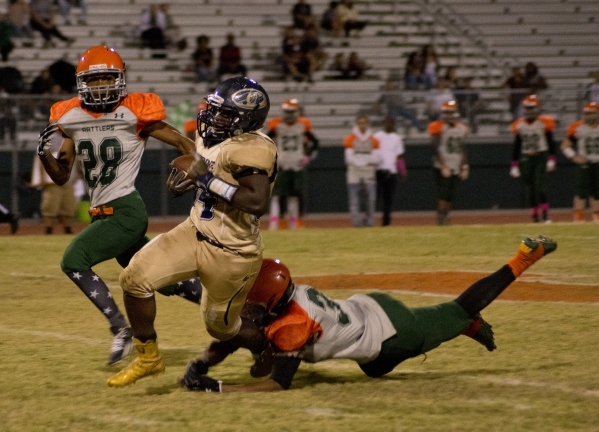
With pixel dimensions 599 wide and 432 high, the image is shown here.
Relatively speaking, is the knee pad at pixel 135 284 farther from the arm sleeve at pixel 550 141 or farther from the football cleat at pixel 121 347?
the arm sleeve at pixel 550 141

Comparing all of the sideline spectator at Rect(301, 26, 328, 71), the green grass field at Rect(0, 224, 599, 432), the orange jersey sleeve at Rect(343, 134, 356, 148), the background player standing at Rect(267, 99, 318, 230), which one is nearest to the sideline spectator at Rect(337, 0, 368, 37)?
the sideline spectator at Rect(301, 26, 328, 71)

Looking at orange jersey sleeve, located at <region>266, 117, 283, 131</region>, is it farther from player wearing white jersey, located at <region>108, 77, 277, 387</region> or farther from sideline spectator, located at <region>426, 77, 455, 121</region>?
player wearing white jersey, located at <region>108, 77, 277, 387</region>

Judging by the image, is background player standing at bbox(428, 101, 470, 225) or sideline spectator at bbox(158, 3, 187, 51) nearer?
background player standing at bbox(428, 101, 470, 225)

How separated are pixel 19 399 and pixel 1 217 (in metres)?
10.2

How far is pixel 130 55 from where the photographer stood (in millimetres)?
18719

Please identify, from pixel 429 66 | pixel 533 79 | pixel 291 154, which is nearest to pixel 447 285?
pixel 291 154

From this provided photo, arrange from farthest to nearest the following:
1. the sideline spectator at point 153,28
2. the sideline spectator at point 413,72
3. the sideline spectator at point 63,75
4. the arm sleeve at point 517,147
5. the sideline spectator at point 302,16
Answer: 1. the sideline spectator at point 302,16
2. the sideline spectator at point 153,28
3. the sideline spectator at point 413,72
4. the sideline spectator at point 63,75
5. the arm sleeve at point 517,147

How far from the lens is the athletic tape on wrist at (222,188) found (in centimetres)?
451

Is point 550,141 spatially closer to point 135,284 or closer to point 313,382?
point 313,382

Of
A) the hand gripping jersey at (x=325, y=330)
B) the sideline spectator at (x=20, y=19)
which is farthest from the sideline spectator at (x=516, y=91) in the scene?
the hand gripping jersey at (x=325, y=330)

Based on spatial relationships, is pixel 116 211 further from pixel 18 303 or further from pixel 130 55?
pixel 130 55

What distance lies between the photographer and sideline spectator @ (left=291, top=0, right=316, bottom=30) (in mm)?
19578

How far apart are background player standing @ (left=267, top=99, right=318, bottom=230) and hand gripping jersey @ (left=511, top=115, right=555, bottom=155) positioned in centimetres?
320

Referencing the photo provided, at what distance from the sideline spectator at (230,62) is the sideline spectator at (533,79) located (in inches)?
205
